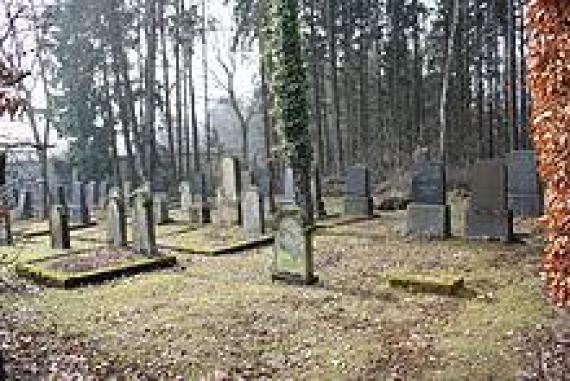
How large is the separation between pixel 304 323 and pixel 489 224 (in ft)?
19.9

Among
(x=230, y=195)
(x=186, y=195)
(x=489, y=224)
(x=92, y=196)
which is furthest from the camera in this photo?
(x=92, y=196)

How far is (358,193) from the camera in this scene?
18.0 metres

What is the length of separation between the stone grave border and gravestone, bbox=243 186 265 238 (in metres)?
2.84

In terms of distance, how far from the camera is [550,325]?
742cm

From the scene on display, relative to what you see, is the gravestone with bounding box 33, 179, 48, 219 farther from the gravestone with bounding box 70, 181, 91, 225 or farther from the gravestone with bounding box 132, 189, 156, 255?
the gravestone with bounding box 132, 189, 156, 255

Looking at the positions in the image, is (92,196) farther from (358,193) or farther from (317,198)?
(358,193)

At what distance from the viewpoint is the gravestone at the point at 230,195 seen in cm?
1794

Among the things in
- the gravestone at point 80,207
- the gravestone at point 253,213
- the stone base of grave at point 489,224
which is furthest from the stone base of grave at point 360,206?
the gravestone at point 80,207

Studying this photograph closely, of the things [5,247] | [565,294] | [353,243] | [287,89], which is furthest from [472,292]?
[5,247]

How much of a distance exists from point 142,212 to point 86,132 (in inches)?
797

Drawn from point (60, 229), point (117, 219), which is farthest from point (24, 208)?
point (117, 219)

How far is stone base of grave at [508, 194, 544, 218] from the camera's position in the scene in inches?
599

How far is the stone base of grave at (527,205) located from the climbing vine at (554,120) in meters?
9.18

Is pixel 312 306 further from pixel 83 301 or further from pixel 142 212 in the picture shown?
pixel 142 212
